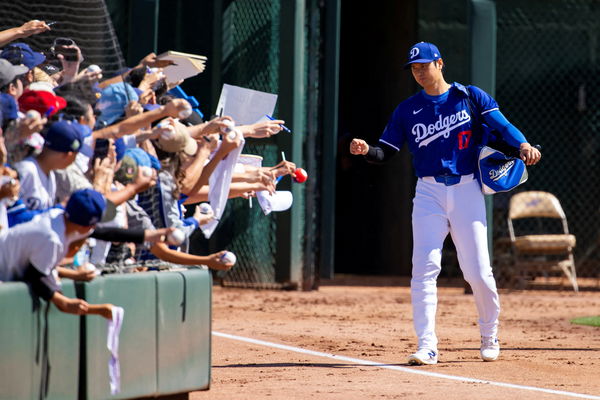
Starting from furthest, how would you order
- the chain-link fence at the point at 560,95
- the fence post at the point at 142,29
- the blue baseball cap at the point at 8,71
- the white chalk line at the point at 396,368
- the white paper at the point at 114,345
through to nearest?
the chain-link fence at the point at 560,95
the fence post at the point at 142,29
the white chalk line at the point at 396,368
the blue baseball cap at the point at 8,71
the white paper at the point at 114,345

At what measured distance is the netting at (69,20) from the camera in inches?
410

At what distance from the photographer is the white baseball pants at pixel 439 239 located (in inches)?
295

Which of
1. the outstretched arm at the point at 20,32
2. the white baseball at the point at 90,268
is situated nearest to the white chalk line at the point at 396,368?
the white baseball at the point at 90,268

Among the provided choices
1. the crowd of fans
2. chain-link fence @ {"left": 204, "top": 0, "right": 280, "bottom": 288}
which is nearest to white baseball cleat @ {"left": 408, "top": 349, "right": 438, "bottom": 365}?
the crowd of fans

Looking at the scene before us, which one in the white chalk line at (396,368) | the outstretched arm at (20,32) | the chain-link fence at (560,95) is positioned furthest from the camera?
the chain-link fence at (560,95)

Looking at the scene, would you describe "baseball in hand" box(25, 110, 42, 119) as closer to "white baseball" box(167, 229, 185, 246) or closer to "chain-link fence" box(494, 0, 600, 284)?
"white baseball" box(167, 229, 185, 246)

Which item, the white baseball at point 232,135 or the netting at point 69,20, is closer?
the white baseball at point 232,135

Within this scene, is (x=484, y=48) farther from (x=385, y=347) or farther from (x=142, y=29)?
(x=385, y=347)

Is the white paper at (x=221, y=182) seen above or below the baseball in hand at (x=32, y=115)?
below

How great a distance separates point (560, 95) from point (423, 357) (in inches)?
324

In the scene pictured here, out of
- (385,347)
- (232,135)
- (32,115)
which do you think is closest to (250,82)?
(385,347)

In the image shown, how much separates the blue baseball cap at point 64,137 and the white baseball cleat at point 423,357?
3.18 meters

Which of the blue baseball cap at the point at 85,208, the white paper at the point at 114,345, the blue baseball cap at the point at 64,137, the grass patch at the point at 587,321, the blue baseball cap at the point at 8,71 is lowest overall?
the grass patch at the point at 587,321

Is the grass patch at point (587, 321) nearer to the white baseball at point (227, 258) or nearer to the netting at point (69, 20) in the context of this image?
the netting at point (69, 20)
